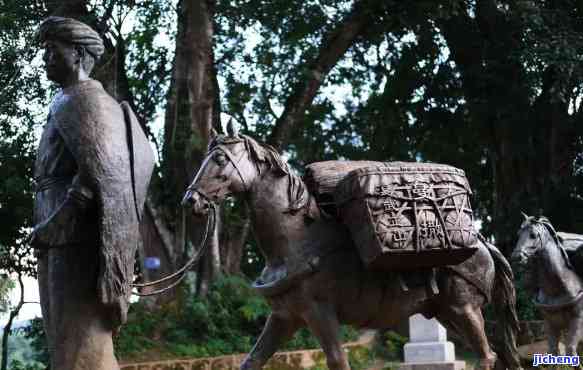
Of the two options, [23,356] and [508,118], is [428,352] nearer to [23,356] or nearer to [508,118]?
[508,118]

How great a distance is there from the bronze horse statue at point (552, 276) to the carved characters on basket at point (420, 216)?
3598 mm

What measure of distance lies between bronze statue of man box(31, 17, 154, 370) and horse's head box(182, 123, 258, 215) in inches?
73.0

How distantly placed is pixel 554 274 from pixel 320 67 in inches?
298

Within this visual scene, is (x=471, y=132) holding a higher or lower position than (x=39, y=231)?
higher

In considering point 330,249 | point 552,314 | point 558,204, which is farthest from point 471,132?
point 330,249

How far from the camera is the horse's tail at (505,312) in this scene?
325 inches

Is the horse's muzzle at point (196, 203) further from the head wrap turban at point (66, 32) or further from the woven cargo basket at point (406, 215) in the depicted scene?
the head wrap turban at point (66, 32)

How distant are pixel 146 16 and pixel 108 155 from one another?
1185cm

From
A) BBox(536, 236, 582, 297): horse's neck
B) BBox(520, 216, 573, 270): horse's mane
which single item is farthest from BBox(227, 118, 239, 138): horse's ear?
BBox(536, 236, 582, 297): horse's neck

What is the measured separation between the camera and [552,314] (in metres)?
10.7

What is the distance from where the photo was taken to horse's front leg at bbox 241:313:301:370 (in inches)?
269

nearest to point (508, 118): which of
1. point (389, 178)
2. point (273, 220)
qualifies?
point (389, 178)

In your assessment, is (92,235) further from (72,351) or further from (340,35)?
(340,35)

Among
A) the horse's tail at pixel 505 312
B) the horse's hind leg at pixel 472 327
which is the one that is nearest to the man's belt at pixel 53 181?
the horse's hind leg at pixel 472 327
